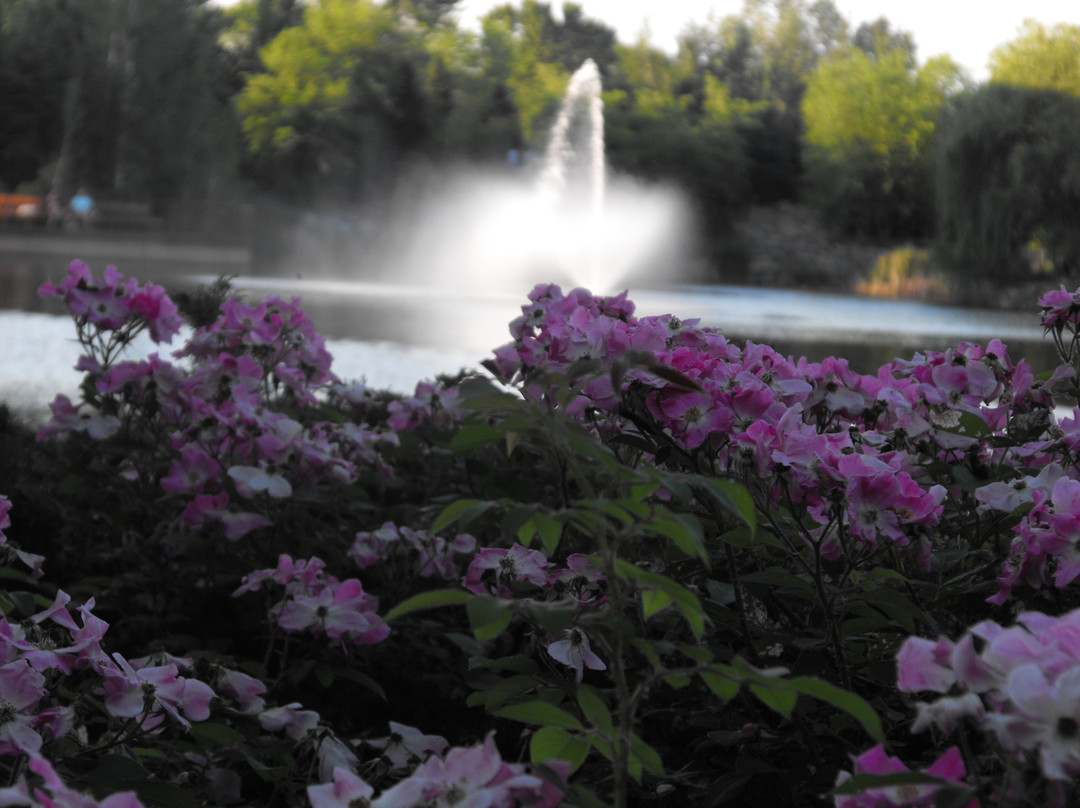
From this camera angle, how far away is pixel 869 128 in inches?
766

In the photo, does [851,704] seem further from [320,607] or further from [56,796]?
[320,607]

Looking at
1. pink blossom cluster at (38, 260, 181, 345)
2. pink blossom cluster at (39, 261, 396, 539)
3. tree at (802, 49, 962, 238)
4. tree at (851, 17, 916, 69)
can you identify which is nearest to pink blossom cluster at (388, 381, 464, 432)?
pink blossom cluster at (39, 261, 396, 539)

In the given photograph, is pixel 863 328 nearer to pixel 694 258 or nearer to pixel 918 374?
pixel 918 374

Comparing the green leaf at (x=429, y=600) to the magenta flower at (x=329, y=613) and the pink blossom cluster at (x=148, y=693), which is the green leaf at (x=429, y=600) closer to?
the pink blossom cluster at (x=148, y=693)

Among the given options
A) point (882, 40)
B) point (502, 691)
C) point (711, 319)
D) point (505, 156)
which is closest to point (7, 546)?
point (502, 691)

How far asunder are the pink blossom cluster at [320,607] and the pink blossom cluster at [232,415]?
0.68 ft

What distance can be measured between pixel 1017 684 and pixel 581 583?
0.56 meters

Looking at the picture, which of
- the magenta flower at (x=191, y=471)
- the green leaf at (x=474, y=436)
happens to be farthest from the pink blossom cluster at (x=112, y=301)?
the green leaf at (x=474, y=436)

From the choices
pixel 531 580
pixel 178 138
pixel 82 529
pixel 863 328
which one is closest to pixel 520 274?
pixel 178 138

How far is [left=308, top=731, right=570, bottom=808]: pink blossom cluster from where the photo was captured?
17.5 inches

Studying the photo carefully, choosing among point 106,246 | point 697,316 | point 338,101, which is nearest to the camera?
point 697,316

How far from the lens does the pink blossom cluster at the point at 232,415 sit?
5.08ft

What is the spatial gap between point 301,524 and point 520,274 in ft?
42.5

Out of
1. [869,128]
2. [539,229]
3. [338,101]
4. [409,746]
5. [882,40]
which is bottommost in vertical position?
[409,746]
